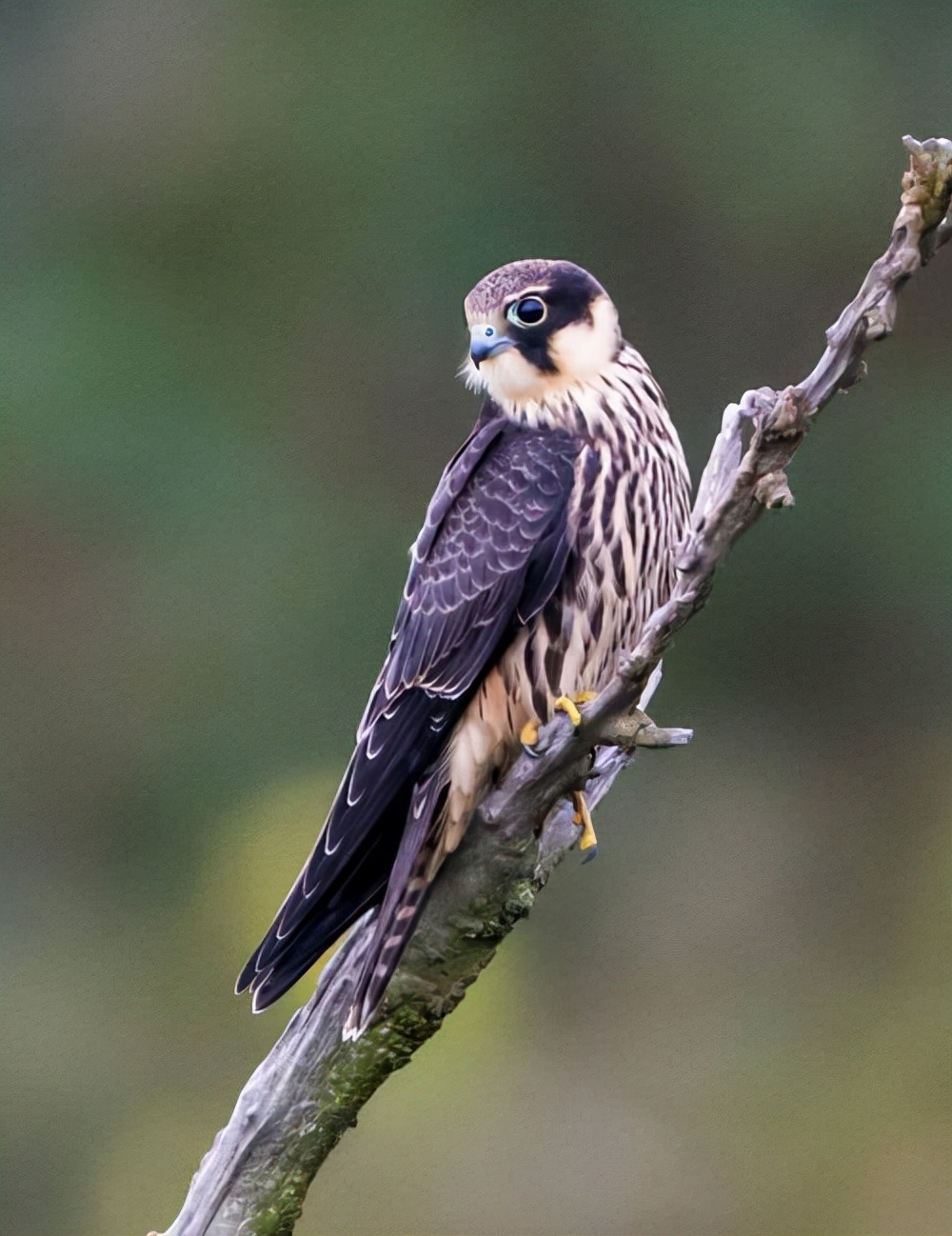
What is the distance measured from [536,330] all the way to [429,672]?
435 mm

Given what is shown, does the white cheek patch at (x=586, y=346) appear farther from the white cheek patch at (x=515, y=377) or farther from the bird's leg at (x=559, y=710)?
the bird's leg at (x=559, y=710)

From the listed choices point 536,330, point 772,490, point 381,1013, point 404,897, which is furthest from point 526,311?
point 381,1013

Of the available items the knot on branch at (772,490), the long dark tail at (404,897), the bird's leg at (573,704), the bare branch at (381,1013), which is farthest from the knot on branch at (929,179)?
the long dark tail at (404,897)

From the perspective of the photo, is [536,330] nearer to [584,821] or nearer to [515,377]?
[515,377]

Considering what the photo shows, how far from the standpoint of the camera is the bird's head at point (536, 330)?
6.06 ft

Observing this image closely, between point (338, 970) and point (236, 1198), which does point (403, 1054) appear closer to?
point (338, 970)

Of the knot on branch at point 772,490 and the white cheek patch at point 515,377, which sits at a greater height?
the white cheek patch at point 515,377

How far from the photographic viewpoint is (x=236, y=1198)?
1833 mm

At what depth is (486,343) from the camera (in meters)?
1.84

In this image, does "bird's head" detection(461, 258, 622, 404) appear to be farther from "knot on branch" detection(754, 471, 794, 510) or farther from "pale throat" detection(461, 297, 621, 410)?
"knot on branch" detection(754, 471, 794, 510)

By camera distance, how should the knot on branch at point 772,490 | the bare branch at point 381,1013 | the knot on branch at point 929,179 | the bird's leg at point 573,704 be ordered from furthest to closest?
the bare branch at point 381,1013 → the bird's leg at point 573,704 → the knot on branch at point 772,490 → the knot on branch at point 929,179

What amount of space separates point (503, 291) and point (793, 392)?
1.96 feet

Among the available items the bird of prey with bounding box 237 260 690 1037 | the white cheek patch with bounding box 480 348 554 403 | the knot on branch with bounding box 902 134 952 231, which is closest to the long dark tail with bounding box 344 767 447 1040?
the bird of prey with bounding box 237 260 690 1037

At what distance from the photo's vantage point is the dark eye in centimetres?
185
